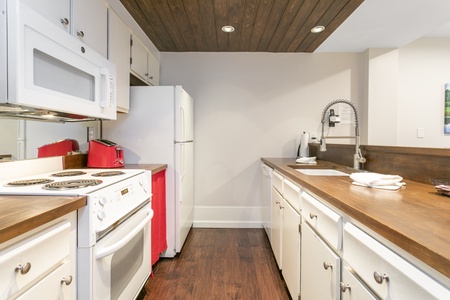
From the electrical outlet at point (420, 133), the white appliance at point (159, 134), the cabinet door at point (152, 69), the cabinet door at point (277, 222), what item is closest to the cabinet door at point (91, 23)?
the white appliance at point (159, 134)

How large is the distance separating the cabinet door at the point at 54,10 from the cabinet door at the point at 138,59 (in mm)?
863

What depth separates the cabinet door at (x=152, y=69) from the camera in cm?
263

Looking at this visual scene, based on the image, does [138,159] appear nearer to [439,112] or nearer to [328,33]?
[328,33]

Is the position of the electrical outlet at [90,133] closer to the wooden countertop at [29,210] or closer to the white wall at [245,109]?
the wooden countertop at [29,210]

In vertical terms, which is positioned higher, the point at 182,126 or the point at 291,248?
the point at 182,126

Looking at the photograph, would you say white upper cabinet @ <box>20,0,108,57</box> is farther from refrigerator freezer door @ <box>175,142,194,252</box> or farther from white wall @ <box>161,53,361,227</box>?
white wall @ <box>161,53,361,227</box>

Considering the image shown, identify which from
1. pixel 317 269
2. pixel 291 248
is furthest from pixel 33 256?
pixel 291 248

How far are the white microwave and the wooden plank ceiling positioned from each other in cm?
92

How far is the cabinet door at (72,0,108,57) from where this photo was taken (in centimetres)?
140

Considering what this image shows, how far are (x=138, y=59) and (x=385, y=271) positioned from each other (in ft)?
7.93

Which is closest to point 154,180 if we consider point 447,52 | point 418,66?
point 418,66

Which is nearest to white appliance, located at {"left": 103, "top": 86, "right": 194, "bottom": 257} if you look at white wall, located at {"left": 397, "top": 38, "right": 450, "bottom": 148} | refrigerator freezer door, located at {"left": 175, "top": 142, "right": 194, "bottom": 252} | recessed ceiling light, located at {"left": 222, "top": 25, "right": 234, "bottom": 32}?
refrigerator freezer door, located at {"left": 175, "top": 142, "right": 194, "bottom": 252}

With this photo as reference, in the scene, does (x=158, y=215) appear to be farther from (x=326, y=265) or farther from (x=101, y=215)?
(x=326, y=265)

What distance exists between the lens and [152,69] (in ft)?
9.06
